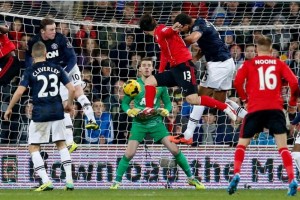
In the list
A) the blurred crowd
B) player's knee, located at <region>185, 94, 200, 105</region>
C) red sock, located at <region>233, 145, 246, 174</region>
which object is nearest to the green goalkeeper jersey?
player's knee, located at <region>185, 94, 200, 105</region>

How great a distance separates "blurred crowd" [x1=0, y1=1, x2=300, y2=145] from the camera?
748 inches

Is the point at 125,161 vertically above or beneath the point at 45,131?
beneath

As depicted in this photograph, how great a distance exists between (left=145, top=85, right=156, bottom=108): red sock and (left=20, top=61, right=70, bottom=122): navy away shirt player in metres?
1.58

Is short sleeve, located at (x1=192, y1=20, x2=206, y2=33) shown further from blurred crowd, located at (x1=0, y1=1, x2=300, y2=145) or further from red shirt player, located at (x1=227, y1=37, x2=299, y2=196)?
red shirt player, located at (x1=227, y1=37, x2=299, y2=196)

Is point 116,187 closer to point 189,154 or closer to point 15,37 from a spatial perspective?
point 189,154

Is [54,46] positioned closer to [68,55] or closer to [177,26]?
[68,55]

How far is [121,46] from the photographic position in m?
19.7

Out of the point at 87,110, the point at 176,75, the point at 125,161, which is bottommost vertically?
the point at 125,161

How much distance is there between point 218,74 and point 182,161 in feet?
4.91

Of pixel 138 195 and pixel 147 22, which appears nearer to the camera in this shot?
pixel 138 195

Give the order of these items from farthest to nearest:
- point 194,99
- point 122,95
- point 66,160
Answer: point 122,95 → point 194,99 → point 66,160

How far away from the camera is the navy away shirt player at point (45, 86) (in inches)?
608

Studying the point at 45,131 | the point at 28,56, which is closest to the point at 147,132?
the point at 45,131

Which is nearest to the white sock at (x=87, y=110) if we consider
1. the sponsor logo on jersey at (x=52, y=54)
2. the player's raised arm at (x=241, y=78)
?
the sponsor logo on jersey at (x=52, y=54)
